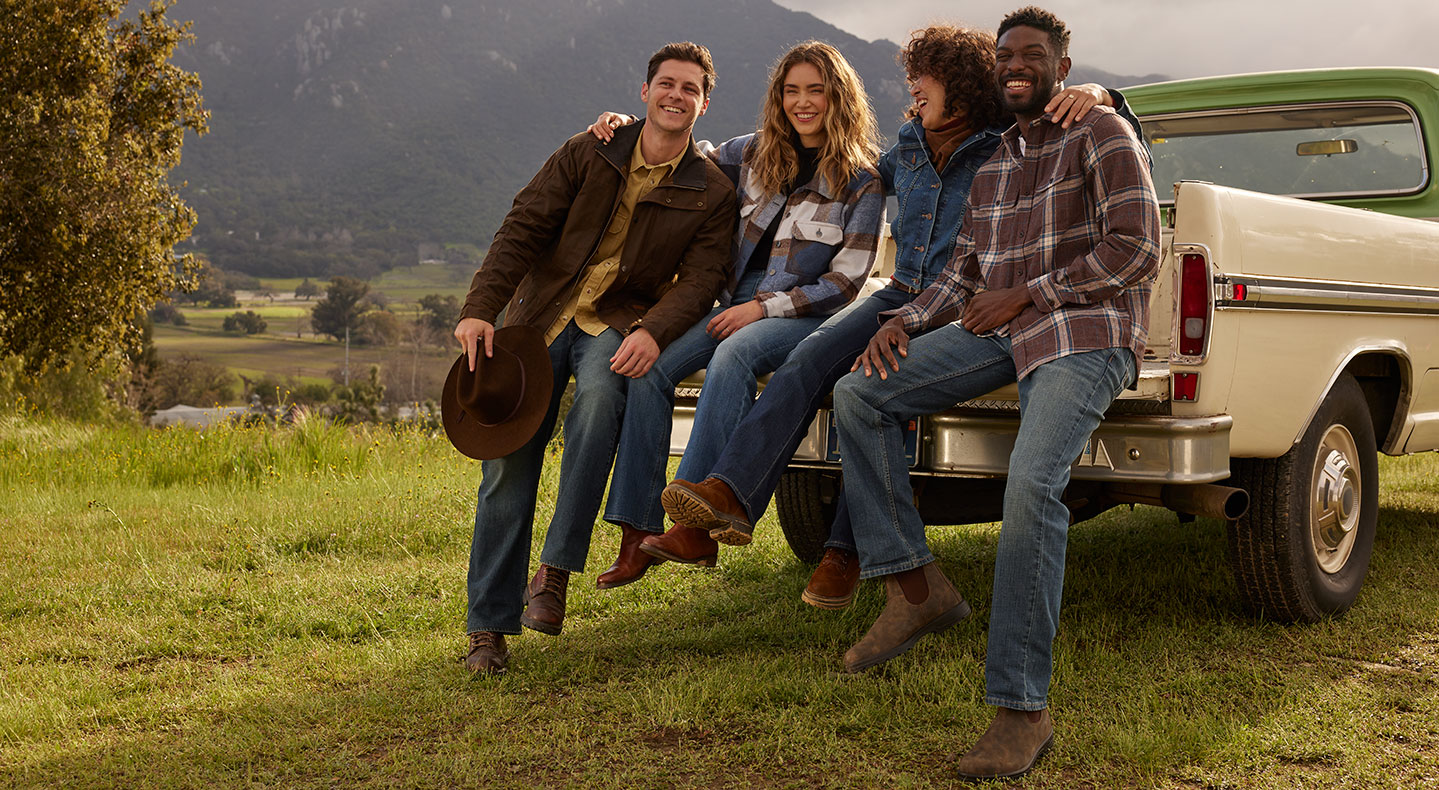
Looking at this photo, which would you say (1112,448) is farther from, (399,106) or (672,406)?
(399,106)

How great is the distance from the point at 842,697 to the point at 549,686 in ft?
3.01

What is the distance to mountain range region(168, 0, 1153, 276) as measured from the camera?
126 m

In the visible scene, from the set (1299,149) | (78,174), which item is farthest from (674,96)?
(78,174)

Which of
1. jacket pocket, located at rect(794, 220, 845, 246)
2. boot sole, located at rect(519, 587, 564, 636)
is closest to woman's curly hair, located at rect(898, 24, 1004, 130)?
jacket pocket, located at rect(794, 220, 845, 246)

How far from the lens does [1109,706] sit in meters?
3.45

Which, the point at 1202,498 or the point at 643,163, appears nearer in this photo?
the point at 1202,498

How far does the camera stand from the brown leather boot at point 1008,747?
9.78 feet

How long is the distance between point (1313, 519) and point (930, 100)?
6.40ft

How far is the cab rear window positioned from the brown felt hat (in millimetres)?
3333

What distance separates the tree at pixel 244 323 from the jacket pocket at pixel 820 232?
331 feet

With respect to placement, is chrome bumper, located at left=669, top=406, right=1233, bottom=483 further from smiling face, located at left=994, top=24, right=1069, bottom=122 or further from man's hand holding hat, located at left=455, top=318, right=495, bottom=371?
man's hand holding hat, located at left=455, top=318, right=495, bottom=371

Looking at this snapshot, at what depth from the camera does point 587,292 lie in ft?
13.7

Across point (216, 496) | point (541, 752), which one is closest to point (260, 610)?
point (541, 752)

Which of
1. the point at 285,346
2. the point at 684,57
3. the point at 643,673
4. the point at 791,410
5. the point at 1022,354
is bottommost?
the point at 285,346
